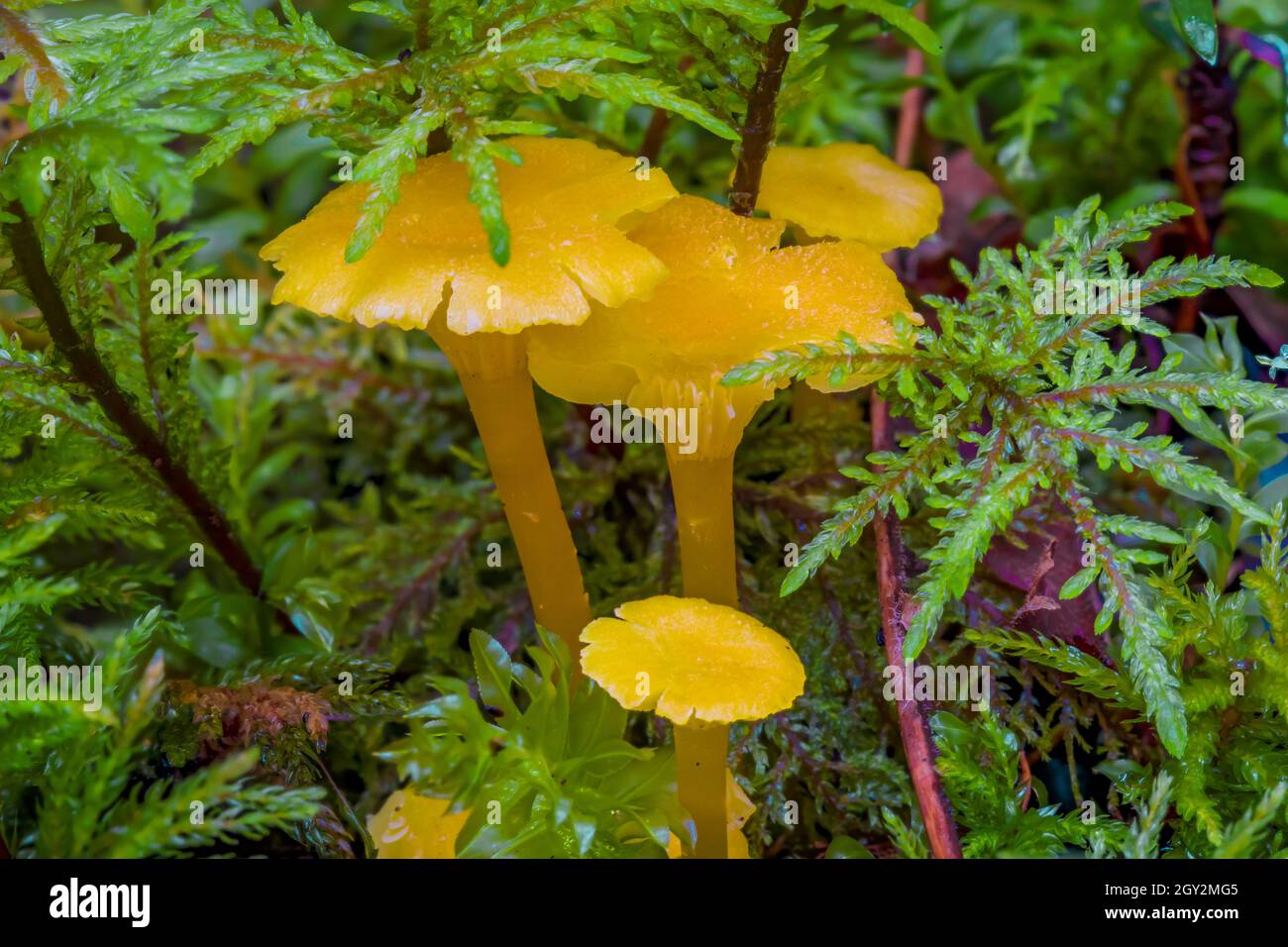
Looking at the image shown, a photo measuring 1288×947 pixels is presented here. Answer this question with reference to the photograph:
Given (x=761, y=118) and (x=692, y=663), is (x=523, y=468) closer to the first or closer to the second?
(x=692, y=663)

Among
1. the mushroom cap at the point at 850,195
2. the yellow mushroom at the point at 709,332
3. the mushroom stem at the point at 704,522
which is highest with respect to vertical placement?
the mushroom cap at the point at 850,195

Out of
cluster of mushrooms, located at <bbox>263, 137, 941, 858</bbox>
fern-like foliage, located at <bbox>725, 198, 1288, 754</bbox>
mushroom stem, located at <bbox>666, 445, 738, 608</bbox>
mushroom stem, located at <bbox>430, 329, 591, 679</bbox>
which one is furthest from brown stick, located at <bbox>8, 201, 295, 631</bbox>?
fern-like foliage, located at <bbox>725, 198, 1288, 754</bbox>

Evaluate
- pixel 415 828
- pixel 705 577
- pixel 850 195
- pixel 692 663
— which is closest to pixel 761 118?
pixel 850 195

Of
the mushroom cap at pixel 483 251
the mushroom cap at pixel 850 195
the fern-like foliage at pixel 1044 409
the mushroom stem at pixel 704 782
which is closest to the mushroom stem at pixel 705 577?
the mushroom stem at pixel 704 782

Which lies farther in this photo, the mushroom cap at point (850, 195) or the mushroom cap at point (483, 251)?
the mushroom cap at point (850, 195)

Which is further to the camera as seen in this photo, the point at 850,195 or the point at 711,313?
the point at 850,195

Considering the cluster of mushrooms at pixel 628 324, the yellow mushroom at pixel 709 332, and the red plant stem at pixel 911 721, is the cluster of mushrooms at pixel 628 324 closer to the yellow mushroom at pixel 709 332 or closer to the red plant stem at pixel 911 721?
the yellow mushroom at pixel 709 332
